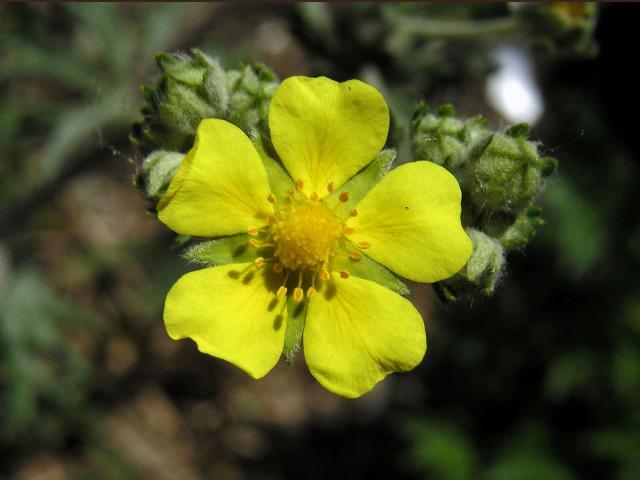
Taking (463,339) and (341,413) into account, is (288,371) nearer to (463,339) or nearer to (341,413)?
A: (341,413)

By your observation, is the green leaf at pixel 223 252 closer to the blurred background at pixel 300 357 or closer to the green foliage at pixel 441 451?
the blurred background at pixel 300 357

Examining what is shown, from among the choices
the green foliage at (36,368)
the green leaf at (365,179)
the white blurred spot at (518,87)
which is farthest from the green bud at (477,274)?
the green foliage at (36,368)

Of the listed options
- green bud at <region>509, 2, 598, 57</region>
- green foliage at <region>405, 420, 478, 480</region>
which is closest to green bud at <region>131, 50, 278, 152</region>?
green bud at <region>509, 2, 598, 57</region>

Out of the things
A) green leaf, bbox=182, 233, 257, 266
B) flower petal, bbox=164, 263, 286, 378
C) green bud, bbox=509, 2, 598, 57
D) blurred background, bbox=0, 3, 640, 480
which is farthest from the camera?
blurred background, bbox=0, 3, 640, 480

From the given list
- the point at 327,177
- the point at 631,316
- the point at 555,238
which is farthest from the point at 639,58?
the point at 327,177

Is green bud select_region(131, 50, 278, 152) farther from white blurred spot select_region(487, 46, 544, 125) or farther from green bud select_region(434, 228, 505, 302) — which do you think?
white blurred spot select_region(487, 46, 544, 125)
